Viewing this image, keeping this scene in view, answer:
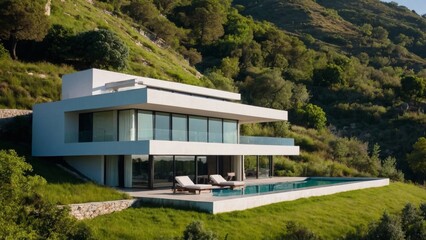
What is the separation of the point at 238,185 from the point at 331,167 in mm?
16534

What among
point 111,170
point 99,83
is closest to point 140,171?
point 111,170

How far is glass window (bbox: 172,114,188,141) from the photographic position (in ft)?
80.4

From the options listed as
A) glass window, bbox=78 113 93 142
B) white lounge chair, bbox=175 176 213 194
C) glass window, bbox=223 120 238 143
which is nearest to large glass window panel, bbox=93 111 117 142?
glass window, bbox=78 113 93 142

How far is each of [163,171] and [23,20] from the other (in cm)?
1684

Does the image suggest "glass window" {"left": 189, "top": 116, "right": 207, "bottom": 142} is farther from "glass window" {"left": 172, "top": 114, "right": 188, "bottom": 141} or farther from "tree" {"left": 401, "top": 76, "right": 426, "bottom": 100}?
"tree" {"left": 401, "top": 76, "right": 426, "bottom": 100}

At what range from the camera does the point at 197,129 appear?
26984mm

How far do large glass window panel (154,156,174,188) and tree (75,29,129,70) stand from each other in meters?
15.6

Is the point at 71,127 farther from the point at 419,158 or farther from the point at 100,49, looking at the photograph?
the point at 419,158

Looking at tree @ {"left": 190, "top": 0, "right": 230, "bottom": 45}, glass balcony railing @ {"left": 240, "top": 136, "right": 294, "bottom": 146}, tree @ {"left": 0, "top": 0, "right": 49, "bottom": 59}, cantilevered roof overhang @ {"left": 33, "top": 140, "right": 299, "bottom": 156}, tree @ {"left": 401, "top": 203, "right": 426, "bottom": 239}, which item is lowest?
→ tree @ {"left": 401, "top": 203, "right": 426, "bottom": 239}

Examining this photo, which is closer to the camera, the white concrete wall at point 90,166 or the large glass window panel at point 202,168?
the white concrete wall at point 90,166

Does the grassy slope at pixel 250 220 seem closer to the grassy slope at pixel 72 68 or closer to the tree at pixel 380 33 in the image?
the grassy slope at pixel 72 68

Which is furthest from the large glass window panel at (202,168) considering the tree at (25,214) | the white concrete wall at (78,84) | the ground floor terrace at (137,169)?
the tree at (25,214)

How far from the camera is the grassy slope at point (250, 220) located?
16.6 meters

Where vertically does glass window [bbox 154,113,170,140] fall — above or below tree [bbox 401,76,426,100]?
below
